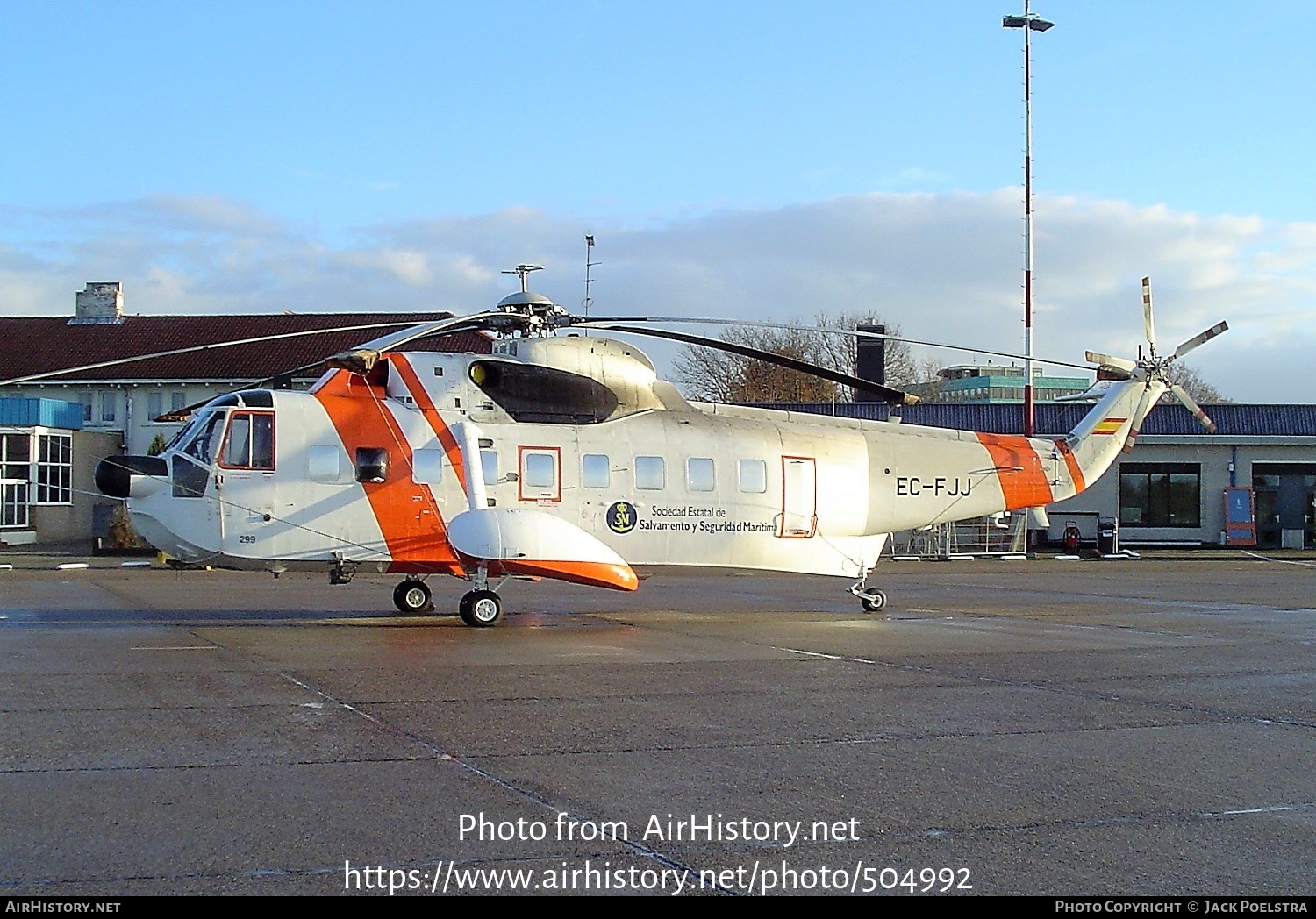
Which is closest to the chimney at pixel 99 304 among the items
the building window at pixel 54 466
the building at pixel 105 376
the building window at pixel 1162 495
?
the building at pixel 105 376

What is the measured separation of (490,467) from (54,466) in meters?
36.7

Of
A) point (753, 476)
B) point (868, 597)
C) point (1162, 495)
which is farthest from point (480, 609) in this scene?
point (1162, 495)

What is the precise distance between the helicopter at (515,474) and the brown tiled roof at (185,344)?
36.0 metres

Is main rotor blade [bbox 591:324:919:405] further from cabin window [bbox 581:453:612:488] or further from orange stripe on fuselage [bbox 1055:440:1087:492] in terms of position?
orange stripe on fuselage [bbox 1055:440:1087:492]

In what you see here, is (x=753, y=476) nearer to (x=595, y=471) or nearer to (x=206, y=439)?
(x=595, y=471)

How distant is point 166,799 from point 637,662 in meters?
6.89

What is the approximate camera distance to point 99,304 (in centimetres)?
6056

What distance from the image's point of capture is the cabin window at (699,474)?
62.4 feet

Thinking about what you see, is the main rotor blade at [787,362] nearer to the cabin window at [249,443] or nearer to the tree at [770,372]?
the cabin window at [249,443]

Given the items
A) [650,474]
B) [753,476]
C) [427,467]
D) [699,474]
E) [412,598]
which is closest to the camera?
[427,467]

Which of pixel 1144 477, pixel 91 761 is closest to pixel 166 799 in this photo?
pixel 91 761

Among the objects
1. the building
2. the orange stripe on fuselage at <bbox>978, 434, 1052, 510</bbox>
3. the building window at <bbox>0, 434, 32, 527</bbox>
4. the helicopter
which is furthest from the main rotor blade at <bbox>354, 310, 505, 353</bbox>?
the building window at <bbox>0, 434, 32, 527</bbox>

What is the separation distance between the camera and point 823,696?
11383mm

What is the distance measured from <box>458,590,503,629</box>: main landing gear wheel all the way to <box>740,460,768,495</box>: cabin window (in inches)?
167
